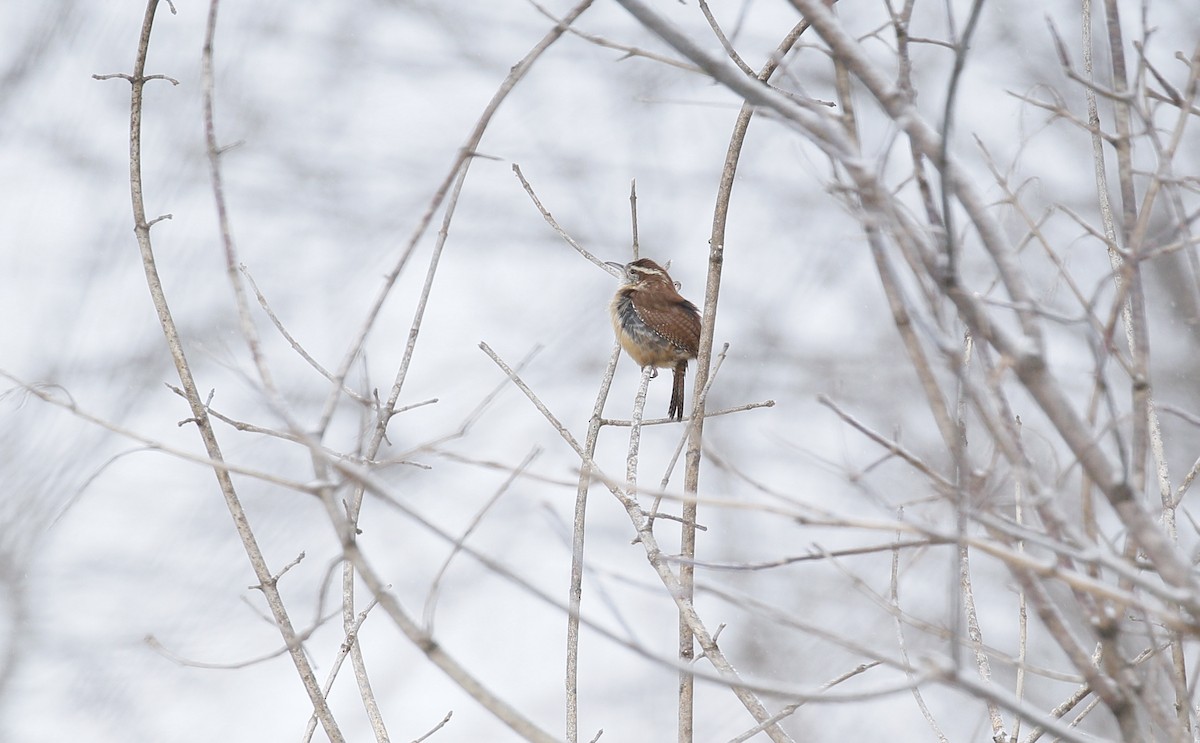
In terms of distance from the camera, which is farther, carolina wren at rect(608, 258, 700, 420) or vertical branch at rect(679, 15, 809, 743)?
carolina wren at rect(608, 258, 700, 420)

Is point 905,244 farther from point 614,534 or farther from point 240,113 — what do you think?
point 240,113

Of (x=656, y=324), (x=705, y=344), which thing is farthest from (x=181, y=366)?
(x=656, y=324)

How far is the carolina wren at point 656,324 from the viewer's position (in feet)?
13.8

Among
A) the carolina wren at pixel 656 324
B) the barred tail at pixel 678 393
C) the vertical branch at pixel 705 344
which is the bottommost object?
the vertical branch at pixel 705 344

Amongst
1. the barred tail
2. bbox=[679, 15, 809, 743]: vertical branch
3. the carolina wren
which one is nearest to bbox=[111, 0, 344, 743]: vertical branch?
bbox=[679, 15, 809, 743]: vertical branch

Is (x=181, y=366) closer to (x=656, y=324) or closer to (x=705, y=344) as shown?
(x=705, y=344)

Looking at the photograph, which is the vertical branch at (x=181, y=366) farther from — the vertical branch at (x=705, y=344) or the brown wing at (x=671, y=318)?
the brown wing at (x=671, y=318)

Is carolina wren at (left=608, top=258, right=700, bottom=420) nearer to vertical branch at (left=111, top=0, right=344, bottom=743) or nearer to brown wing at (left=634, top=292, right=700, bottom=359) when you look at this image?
brown wing at (left=634, top=292, right=700, bottom=359)

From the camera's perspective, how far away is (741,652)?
6.39 meters

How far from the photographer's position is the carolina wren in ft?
13.8

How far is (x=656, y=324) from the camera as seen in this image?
13.9ft

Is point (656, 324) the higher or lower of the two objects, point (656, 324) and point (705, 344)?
the higher

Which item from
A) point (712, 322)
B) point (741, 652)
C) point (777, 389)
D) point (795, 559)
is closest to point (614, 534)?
point (741, 652)

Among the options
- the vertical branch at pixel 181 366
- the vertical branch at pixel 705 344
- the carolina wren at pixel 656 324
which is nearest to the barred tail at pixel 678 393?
the carolina wren at pixel 656 324
